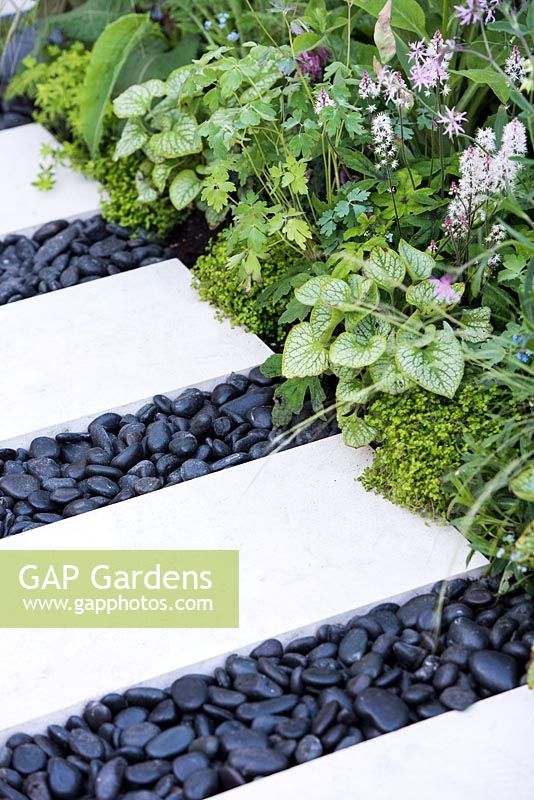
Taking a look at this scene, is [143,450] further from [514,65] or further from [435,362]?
[514,65]

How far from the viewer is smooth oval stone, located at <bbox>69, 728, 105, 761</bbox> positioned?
1.54 meters

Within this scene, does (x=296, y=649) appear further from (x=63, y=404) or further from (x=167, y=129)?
(x=167, y=129)

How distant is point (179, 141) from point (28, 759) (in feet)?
5.42

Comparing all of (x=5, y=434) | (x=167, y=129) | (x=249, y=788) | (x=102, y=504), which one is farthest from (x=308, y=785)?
(x=167, y=129)

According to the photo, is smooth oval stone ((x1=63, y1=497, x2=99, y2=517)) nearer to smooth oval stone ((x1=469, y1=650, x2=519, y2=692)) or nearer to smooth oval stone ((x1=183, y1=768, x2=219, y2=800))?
smooth oval stone ((x1=183, y1=768, x2=219, y2=800))

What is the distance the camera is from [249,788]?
145 centimetres

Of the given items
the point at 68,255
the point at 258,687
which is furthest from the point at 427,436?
the point at 68,255

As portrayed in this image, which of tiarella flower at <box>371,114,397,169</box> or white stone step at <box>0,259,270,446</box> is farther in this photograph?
white stone step at <box>0,259,270,446</box>

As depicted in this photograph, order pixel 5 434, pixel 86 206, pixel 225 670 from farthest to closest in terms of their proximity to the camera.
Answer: pixel 86 206
pixel 5 434
pixel 225 670

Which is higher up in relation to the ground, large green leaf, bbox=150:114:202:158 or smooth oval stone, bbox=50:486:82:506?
large green leaf, bbox=150:114:202:158

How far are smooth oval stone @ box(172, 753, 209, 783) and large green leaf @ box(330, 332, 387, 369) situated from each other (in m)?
0.77

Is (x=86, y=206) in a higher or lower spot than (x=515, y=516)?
lower

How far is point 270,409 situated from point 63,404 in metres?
0.47

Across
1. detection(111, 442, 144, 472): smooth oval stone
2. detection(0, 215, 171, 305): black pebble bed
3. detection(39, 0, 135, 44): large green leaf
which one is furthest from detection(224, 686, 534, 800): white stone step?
detection(39, 0, 135, 44): large green leaf
